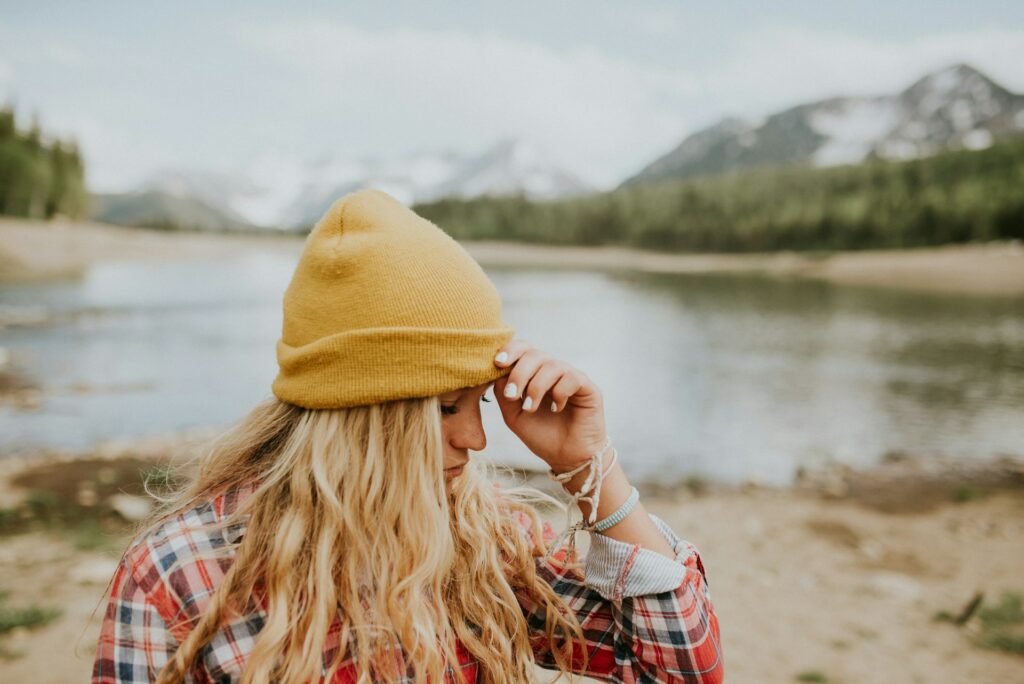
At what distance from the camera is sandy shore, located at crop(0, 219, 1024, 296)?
47156mm

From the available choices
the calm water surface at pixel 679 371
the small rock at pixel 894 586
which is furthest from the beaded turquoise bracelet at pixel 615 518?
the calm water surface at pixel 679 371

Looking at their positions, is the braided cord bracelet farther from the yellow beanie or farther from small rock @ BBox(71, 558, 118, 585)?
small rock @ BBox(71, 558, 118, 585)

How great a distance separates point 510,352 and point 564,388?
134mm

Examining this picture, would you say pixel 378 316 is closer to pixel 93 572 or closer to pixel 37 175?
pixel 93 572

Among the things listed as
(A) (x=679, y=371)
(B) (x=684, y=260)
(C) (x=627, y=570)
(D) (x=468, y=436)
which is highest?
(D) (x=468, y=436)

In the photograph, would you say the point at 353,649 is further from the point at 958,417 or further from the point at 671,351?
the point at 671,351

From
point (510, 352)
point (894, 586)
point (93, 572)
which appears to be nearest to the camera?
point (510, 352)

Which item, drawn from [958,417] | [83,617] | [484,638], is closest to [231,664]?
[484,638]

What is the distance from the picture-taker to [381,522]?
1.40 m

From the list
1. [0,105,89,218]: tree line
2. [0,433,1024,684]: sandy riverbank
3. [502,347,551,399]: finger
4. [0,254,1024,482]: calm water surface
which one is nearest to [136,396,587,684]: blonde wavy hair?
[502,347,551,399]: finger

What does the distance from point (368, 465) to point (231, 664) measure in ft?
1.36

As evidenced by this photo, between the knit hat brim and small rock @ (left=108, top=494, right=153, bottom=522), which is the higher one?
the knit hat brim

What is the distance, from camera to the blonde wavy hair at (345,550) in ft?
4.21

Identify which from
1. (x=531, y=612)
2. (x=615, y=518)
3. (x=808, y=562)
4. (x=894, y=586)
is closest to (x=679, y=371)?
(x=808, y=562)
